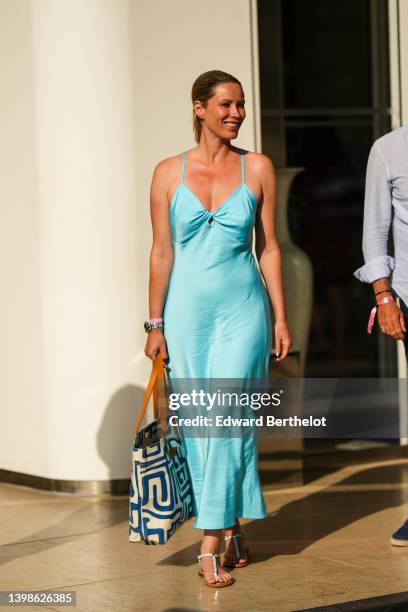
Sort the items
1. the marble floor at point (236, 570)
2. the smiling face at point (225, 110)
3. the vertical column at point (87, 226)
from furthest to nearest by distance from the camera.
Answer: the vertical column at point (87, 226), the smiling face at point (225, 110), the marble floor at point (236, 570)

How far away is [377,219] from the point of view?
514cm

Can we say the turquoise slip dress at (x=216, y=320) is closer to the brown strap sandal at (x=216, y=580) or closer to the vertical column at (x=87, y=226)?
the brown strap sandal at (x=216, y=580)

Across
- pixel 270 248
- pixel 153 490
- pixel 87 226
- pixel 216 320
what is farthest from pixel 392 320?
pixel 87 226

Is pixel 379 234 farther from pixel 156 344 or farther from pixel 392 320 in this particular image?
pixel 156 344

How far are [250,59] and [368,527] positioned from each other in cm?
264

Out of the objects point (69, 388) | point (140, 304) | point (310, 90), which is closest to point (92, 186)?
point (140, 304)

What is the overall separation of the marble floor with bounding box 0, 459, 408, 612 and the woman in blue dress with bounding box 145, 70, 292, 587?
24cm

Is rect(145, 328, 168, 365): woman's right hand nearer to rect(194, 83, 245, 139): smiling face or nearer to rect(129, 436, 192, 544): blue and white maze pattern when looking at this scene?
rect(129, 436, 192, 544): blue and white maze pattern

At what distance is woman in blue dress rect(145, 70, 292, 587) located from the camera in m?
4.98

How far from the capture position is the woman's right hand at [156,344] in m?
5.04

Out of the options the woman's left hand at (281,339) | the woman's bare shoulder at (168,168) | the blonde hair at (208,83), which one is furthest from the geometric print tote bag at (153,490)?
the blonde hair at (208,83)

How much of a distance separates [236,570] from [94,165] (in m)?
2.48

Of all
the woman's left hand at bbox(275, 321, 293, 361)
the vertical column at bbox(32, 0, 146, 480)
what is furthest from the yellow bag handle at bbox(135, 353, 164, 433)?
the vertical column at bbox(32, 0, 146, 480)

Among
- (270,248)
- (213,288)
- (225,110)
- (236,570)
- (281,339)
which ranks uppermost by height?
(225,110)
